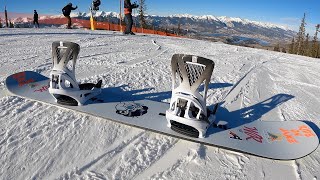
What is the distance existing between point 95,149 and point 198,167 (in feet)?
4.49

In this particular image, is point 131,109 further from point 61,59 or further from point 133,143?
point 61,59

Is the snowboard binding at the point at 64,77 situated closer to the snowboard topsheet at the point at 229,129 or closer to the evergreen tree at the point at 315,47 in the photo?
the snowboard topsheet at the point at 229,129

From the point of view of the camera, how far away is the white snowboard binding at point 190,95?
10.8 feet

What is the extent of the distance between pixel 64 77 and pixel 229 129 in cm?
275

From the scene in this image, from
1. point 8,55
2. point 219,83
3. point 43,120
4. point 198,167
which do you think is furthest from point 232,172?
point 8,55

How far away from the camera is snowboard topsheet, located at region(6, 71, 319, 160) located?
3432 mm

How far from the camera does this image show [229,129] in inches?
153

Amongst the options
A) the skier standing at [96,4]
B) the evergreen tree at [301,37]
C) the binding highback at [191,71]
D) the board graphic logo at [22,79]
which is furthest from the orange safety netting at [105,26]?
the evergreen tree at [301,37]

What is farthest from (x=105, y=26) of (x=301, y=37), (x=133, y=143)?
(x=301, y=37)

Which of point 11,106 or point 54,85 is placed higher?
point 54,85

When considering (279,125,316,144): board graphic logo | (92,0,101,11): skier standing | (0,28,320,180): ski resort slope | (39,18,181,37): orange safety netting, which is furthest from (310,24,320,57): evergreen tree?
(279,125,316,144): board graphic logo

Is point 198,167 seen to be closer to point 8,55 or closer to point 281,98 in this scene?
point 281,98

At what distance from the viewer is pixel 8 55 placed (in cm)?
888

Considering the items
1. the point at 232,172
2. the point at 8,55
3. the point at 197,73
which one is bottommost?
the point at 232,172
